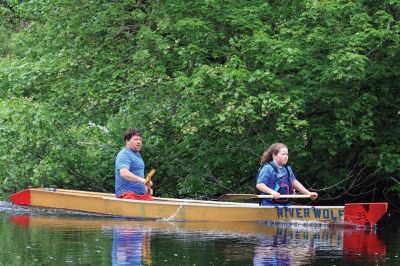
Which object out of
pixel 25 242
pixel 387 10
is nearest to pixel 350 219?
pixel 387 10

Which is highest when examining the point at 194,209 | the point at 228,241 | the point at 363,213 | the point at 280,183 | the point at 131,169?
the point at 131,169

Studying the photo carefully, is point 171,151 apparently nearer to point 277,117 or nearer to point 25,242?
point 277,117

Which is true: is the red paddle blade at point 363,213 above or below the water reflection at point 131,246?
above

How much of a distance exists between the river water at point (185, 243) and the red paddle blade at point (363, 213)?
0.69 feet

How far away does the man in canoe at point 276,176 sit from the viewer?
15914 millimetres

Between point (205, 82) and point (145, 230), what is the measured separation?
379 centimetres

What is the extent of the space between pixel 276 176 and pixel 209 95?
2725 millimetres

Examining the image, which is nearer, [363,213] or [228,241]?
[228,241]

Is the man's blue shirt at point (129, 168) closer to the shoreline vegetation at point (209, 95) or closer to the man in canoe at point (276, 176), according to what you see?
the shoreline vegetation at point (209, 95)

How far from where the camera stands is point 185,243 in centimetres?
1346

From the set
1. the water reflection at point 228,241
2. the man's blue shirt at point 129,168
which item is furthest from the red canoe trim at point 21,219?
the man's blue shirt at point 129,168

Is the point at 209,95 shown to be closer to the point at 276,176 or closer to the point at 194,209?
the point at 194,209

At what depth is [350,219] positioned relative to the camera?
627 inches

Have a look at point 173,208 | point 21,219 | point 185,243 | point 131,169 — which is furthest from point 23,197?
point 185,243
